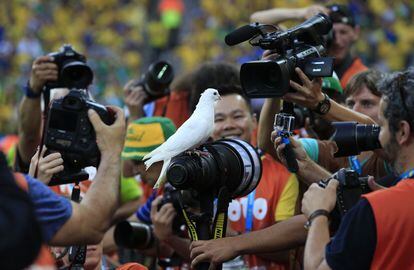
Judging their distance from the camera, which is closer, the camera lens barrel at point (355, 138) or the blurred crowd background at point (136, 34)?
the camera lens barrel at point (355, 138)

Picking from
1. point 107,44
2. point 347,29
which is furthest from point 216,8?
point 347,29

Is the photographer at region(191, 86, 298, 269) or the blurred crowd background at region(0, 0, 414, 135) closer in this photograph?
Answer: the photographer at region(191, 86, 298, 269)

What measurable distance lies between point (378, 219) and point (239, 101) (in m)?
2.08

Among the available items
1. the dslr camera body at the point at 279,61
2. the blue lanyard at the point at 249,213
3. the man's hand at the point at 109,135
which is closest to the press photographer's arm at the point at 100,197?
the man's hand at the point at 109,135

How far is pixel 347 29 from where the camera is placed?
5.80 meters

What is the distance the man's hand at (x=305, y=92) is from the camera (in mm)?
3502

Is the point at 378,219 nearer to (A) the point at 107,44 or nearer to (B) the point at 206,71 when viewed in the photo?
(B) the point at 206,71

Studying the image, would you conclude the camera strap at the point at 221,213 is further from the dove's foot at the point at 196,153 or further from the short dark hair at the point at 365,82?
the short dark hair at the point at 365,82

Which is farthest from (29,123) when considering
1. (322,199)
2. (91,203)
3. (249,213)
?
(322,199)

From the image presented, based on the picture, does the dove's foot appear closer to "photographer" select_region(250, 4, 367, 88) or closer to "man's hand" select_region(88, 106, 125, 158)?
"man's hand" select_region(88, 106, 125, 158)

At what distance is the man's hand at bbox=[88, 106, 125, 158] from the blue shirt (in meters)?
0.46

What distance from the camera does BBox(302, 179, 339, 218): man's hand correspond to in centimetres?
307

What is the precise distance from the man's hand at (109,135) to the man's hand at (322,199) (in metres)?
0.73

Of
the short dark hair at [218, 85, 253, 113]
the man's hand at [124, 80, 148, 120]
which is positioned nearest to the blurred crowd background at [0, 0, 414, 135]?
the man's hand at [124, 80, 148, 120]
